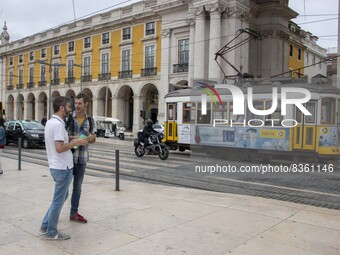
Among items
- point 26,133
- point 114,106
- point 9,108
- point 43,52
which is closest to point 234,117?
point 26,133

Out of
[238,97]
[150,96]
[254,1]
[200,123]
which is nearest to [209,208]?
[238,97]

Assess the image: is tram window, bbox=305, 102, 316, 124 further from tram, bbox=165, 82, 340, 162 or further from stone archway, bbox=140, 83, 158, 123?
stone archway, bbox=140, 83, 158, 123

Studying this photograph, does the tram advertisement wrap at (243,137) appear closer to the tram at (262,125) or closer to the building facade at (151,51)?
the tram at (262,125)

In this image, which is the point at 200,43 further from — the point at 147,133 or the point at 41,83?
the point at 41,83

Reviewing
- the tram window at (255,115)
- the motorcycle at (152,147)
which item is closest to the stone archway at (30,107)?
the motorcycle at (152,147)

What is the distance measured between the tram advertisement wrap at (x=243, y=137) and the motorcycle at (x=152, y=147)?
6.99 feet

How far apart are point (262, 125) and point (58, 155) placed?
11287 millimetres

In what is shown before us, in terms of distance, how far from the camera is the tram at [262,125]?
13.7 meters

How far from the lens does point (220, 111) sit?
16.1 metres

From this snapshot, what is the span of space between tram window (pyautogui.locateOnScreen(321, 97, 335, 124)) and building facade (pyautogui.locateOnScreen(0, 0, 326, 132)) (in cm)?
1489

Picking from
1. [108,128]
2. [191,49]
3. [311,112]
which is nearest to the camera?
[311,112]

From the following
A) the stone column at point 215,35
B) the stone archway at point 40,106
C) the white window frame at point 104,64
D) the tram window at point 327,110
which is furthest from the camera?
the stone archway at point 40,106

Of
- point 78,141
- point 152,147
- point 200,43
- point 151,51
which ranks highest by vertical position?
point 151,51

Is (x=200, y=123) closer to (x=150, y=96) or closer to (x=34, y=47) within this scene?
(x=150, y=96)
